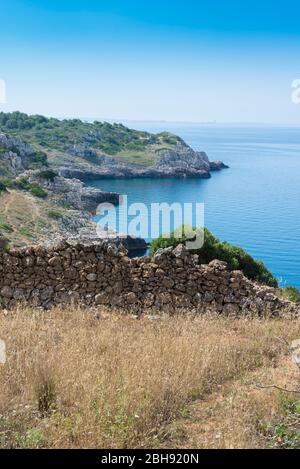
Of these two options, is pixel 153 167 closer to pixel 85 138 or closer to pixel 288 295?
pixel 85 138

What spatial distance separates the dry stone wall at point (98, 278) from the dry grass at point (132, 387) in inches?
98.7

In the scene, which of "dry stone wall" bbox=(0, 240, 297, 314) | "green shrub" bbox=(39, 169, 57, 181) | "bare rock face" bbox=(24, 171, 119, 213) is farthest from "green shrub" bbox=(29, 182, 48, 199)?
"dry stone wall" bbox=(0, 240, 297, 314)

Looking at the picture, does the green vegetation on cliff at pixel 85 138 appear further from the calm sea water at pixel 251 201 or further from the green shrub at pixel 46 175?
the green shrub at pixel 46 175

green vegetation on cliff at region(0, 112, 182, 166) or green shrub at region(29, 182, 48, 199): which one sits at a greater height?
green vegetation on cliff at region(0, 112, 182, 166)

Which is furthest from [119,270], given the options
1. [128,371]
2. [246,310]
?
[128,371]

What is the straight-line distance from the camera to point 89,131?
164875 millimetres

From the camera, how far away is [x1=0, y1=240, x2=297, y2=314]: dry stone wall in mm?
10625

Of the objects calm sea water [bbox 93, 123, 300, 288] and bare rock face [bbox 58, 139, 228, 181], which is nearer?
calm sea water [bbox 93, 123, 300, 288]

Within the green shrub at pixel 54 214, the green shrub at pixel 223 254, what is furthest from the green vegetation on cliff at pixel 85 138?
the green shrub at pixel 223 254

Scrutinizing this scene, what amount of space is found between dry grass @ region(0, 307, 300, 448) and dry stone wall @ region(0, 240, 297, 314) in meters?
2.51

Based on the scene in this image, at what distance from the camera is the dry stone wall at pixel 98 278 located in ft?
34.9

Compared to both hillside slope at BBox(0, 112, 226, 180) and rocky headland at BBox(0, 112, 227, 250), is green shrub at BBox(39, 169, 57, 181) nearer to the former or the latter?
rocky headland at BBox(0, 112, 227, 250)

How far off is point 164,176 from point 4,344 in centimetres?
12685
